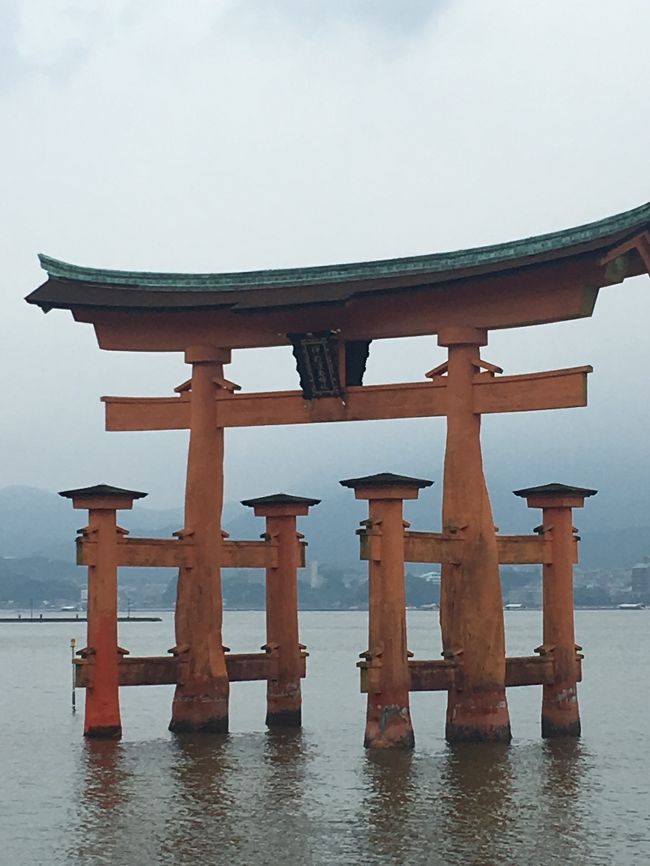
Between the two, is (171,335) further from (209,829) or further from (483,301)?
(209,829)

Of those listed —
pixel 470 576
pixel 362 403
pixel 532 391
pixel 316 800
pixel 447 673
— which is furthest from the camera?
pixel 362 403

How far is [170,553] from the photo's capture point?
27859 millimetres

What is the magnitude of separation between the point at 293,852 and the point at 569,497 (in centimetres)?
1072

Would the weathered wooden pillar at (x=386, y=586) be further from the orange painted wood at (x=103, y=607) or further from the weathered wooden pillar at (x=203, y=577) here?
the orange painted wood at (x=103, y=607)

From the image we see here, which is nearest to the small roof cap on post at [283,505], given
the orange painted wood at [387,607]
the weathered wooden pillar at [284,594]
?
the weathered wooden pillar at [284,594]

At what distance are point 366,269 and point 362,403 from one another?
249cm

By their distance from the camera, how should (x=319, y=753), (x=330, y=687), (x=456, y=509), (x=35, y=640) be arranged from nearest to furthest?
(x=456, y=509) → (x=319, y=753) → (x=330, y=687) → (x=35, y=640)

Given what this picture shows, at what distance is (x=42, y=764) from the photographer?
28.2 meters

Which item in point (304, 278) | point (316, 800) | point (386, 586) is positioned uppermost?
point (304, 278)

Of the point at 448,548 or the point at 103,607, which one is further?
the point at 103,607

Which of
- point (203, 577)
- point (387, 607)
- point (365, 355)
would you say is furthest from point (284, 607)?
point (387, 607)

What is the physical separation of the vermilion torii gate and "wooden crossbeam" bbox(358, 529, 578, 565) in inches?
8.8

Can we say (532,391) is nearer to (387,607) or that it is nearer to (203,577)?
(387,607)

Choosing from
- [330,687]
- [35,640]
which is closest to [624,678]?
[330,687]
